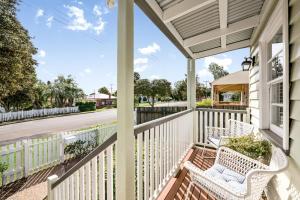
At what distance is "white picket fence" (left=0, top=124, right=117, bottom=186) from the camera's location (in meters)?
4.25

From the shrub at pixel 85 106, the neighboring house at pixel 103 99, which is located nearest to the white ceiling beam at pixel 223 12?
the shrub at pixel 85 106

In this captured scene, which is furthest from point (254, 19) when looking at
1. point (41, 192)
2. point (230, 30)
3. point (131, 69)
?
point (41, 192)

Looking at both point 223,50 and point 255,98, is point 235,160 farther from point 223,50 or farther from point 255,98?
point 223,50

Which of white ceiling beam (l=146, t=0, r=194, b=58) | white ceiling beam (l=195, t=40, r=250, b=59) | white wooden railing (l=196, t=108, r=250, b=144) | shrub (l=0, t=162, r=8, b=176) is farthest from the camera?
white wooden railing (l=196, t=108, r=250, b=144)

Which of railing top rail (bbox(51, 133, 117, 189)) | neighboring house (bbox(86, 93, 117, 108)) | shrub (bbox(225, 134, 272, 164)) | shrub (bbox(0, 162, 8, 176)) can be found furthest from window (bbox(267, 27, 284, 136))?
neighboring house (bbox(86, 93, 117, 108))

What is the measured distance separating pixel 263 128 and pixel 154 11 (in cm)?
224

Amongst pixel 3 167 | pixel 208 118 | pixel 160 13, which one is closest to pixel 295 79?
pixel 160 13

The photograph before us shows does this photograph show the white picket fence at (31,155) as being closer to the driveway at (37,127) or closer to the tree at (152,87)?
the driveway at (37,127)

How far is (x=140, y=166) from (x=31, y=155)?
12.4ft

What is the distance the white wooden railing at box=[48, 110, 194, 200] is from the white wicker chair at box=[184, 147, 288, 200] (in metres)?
0.45

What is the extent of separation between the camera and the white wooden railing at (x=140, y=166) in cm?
162

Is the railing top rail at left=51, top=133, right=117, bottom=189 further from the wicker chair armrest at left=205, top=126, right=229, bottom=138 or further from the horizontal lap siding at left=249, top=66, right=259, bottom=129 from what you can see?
the wicker chair armrest at left=205, top=126, right=229, bottom=138

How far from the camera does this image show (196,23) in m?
3.31

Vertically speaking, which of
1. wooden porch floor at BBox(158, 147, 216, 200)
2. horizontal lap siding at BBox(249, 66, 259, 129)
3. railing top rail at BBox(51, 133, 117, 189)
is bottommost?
wooden porch floor at BBox(158, 147, 216, 200)
